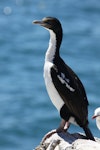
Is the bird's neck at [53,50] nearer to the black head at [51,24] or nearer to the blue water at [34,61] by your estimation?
the black head at [51,24]

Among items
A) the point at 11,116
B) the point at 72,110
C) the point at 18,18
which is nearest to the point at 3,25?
the point at 18,18

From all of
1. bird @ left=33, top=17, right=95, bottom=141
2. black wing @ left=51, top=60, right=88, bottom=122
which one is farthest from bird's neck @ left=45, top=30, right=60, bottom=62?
black wing @ left=51, top=60, right=88, bottom=122

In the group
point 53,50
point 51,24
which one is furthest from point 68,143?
point 51,24

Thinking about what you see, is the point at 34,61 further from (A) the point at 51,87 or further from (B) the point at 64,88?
(B) the point at 64,88

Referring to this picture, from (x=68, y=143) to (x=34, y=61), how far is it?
67.0ft

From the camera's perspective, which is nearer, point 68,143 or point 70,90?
point 68,143

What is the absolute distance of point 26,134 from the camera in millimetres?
28016

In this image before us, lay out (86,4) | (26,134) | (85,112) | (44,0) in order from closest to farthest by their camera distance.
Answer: (85,112) → (26,134) → (86,4) → (44,0)

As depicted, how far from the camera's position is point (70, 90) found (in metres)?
13.2

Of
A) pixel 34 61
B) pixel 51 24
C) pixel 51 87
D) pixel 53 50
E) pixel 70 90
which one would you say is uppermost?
pixel 34 61

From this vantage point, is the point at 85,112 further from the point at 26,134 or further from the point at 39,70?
the point at 39,70

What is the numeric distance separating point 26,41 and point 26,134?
7.88 metres

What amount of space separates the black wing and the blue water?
12.3 meters

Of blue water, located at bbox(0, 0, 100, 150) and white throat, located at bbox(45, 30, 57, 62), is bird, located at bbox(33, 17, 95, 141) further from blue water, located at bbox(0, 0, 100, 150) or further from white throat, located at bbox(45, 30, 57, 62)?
blue water, located at bbox(0, 0, 100, 150)
